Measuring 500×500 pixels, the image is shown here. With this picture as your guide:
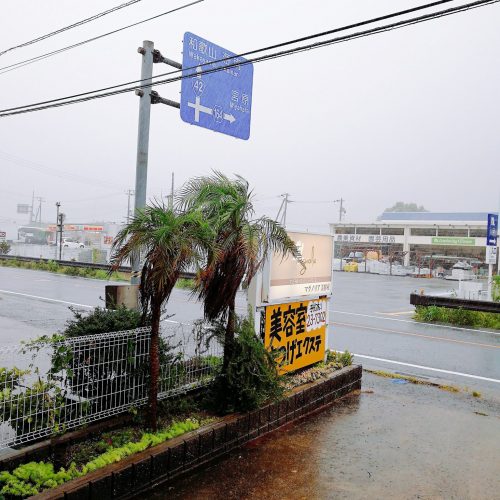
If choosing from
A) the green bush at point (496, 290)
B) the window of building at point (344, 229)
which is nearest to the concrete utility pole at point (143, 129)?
the green bush at point (496, 290)

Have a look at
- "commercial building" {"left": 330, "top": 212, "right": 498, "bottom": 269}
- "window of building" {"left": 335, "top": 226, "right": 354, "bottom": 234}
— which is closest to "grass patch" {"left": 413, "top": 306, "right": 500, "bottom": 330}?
"commercial building" {"left": 330, "top": 212, "right": 498, "bottom": 269}

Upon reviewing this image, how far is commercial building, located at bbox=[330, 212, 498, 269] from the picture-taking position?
169 ft

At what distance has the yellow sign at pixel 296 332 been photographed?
20.1 ft

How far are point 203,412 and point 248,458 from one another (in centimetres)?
73

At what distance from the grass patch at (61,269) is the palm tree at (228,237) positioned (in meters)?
18.7

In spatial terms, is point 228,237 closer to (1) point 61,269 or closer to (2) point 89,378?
(2) point 89,378

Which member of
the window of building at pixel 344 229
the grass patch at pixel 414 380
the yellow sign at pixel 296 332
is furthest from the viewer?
the window of building at pixel 344 229

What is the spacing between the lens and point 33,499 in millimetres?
3301

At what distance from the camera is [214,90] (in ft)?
24.7

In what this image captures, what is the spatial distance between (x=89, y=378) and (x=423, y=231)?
55.6m

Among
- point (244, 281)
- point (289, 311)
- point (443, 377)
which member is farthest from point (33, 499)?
point (443, 377)

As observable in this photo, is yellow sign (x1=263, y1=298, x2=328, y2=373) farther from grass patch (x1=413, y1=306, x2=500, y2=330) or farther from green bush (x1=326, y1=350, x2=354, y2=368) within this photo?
grass patch (x1=413, y1=306, x2=500, y2=330)

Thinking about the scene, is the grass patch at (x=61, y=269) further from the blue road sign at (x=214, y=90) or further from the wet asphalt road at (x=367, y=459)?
the wet asphalt road at (x=367, y=459)

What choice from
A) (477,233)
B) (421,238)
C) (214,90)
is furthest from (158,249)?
(477,233)
